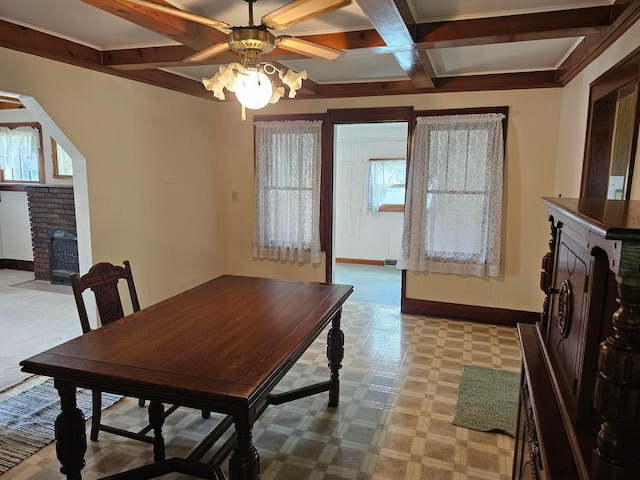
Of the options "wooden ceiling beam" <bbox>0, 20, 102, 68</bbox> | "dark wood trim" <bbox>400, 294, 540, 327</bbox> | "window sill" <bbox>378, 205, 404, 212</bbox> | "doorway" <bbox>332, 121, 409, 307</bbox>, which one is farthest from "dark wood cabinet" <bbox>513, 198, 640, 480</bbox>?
"window sill" <bbox>378, 205, 404, 212</bbox>

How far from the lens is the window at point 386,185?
6941 mm

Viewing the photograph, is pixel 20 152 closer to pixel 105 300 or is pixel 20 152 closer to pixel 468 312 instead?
pixel 105 300

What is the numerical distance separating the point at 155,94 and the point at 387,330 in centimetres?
313

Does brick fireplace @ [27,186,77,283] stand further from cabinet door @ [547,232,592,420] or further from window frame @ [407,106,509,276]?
cabinet door @ [547,232,592,420]

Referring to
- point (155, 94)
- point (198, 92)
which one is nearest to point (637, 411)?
point (155, 94)

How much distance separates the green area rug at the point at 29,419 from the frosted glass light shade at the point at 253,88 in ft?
6.91

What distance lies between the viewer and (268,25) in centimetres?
192

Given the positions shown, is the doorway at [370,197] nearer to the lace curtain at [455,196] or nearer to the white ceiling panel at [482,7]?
the lace curtain at [455,196]

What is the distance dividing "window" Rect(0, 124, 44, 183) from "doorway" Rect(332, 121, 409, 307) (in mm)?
4230

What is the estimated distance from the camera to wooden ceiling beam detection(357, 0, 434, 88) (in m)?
2.00

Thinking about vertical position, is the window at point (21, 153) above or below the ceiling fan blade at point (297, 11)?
below


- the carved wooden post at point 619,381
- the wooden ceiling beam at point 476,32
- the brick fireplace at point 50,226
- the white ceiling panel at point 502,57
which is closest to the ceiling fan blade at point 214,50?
the wooden ceiling beam at point 476,32

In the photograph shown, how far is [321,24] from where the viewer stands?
261cm

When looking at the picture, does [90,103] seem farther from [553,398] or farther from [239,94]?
[553,398]
